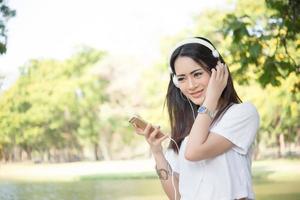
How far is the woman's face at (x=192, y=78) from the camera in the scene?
71 cm

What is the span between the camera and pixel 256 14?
200 inches

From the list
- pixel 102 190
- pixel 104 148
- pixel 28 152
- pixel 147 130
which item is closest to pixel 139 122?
pixel 147 130

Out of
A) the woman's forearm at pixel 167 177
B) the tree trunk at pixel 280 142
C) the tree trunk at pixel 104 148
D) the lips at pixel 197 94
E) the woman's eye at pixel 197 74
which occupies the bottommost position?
the tree trunk at pixel 280 142

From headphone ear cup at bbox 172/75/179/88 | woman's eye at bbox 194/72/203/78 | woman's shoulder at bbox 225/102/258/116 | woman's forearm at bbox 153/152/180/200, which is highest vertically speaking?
woman's eye at bbox 194/72/203/78

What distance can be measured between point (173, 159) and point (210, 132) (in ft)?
0.38

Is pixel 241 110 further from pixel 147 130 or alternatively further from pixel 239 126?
pixel 147 130

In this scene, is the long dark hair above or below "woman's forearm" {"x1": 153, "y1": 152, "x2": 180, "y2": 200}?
above

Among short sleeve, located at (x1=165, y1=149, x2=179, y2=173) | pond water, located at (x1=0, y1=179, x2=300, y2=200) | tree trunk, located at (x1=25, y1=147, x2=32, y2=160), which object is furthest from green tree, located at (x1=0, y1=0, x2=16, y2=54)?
short sleeve, located at (x1=165, y1=149, x2=179, y2=173)

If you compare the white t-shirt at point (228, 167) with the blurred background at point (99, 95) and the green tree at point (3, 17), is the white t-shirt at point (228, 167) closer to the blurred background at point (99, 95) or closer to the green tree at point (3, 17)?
the green tree at point (3, 17)

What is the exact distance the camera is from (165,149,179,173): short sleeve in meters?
0.79

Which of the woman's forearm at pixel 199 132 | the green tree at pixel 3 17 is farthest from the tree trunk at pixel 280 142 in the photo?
the woman's forearm at pixel 199 132

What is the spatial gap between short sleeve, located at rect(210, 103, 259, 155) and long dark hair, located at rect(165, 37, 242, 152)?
15mm

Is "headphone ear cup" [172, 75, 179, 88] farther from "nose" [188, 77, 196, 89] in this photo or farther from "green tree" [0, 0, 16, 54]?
"green tree" [0, 0, 16, 54]

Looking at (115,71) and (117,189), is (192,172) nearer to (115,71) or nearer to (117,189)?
(117,189)
